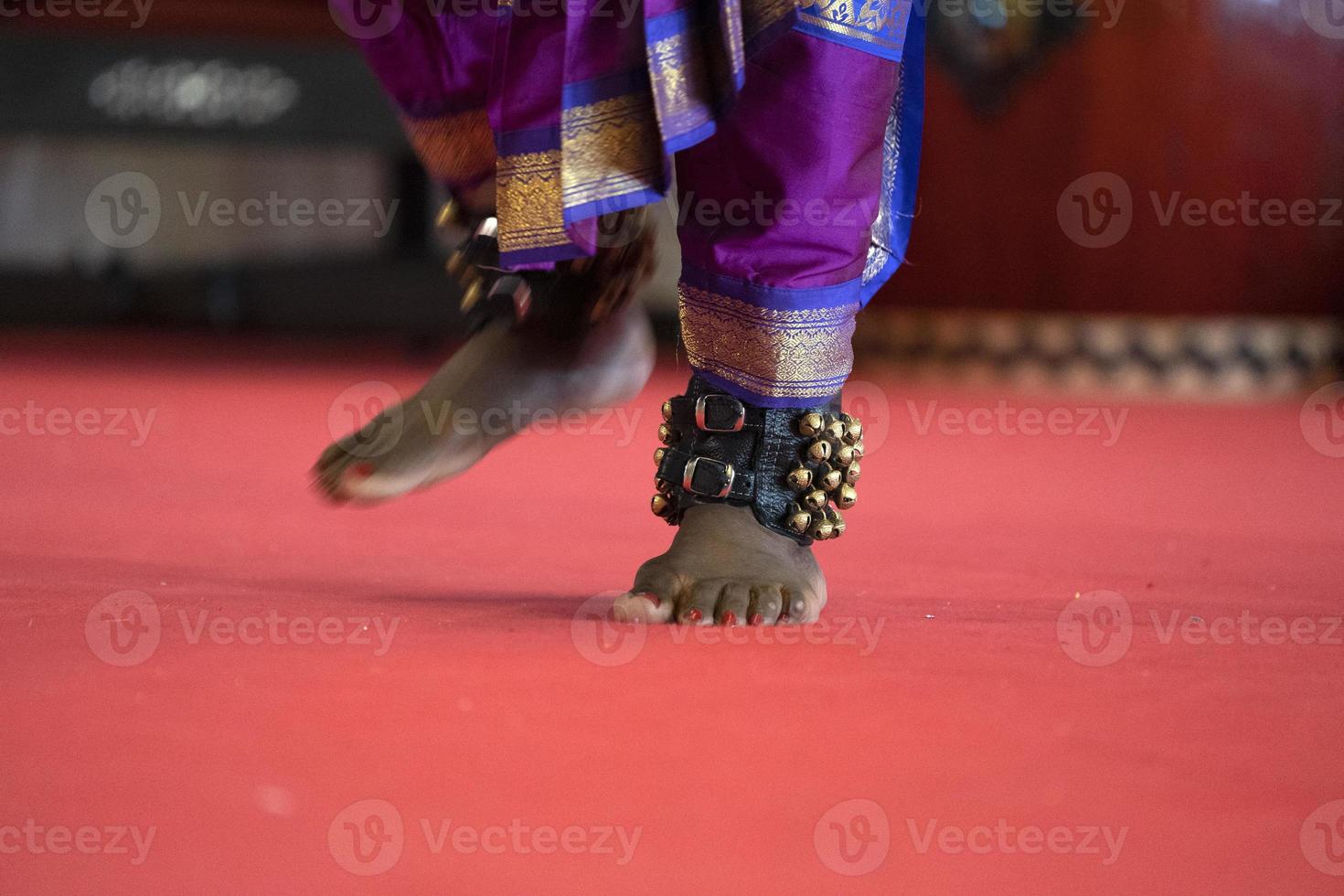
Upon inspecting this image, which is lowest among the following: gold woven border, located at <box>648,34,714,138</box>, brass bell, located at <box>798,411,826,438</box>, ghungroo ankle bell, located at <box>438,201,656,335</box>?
brass bell, located at <box>798,411,826,438</box>

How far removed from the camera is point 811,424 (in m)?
1.00

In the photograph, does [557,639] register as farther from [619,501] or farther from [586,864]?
[619,501]

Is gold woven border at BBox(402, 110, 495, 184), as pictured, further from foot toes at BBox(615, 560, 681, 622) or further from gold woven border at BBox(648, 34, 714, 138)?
foot toes at BBox(615, 560, 681, 622)

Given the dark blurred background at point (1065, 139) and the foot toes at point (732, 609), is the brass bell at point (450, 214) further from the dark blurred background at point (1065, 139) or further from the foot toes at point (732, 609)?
the dark blurred background at point (1065, 139)

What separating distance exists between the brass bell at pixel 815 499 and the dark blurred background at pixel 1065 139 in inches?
77.8

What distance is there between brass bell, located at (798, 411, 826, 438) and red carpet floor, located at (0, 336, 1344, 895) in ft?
0.38

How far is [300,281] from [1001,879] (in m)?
3.40

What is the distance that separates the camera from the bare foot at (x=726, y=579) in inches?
36.8

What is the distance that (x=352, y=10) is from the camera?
1108mm

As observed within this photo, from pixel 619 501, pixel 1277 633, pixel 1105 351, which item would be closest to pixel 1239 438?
pixel 1105 351

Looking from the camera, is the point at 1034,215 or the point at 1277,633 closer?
the point at 1277,633

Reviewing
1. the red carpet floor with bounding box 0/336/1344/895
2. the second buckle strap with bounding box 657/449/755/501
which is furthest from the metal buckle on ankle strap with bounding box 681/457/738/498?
the red carpet floor with bounding box 0/336/1344/895

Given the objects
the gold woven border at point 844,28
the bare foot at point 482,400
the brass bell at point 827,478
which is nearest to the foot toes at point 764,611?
the brass bell at point 827,478

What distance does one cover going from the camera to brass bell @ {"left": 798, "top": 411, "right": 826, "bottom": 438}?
3.29 ft
